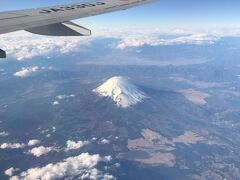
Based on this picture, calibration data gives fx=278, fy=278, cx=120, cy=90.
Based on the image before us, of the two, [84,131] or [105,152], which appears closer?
[105,152]

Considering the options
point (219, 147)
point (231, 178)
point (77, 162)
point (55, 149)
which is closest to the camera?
point (231, 178)

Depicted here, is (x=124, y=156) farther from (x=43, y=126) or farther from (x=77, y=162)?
(x=43, y=126)

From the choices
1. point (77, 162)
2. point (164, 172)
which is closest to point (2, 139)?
point (77, 162)

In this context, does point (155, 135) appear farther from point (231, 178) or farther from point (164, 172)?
point (231, 178)

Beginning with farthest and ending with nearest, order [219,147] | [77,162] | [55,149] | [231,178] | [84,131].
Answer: [84,131] → [219,147] → [55,149] → [77,162] → [231,178]

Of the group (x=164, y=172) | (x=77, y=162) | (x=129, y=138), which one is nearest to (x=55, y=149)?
(x=77, y=162)

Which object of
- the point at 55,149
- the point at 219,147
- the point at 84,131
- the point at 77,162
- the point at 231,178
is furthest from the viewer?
the point at 84,131
